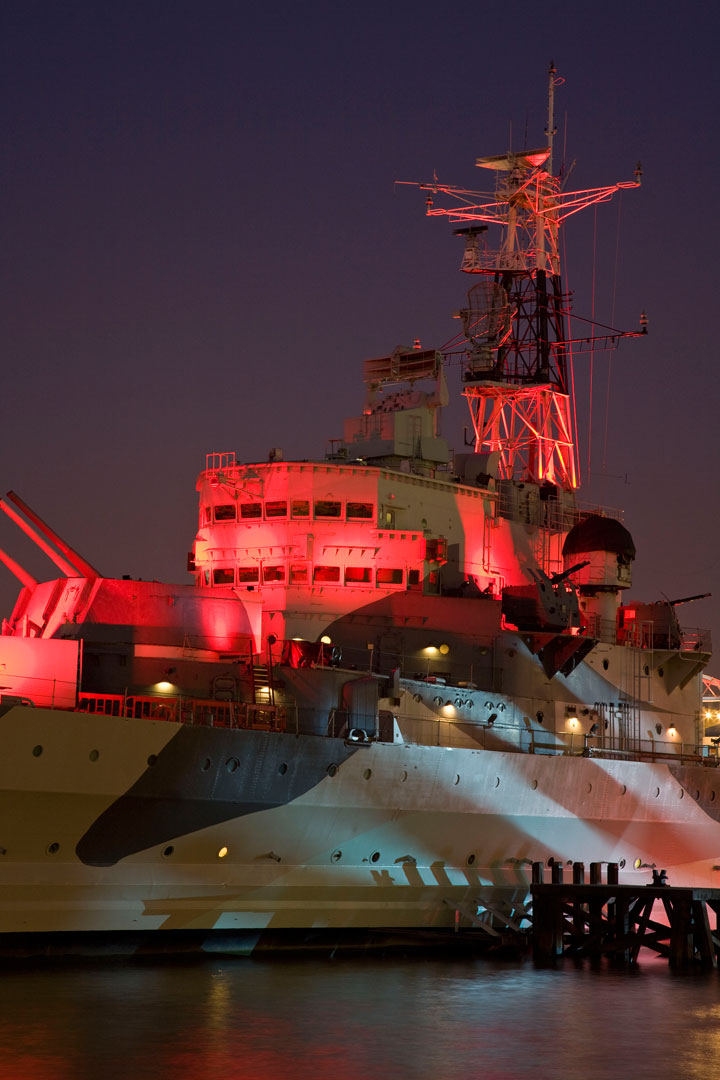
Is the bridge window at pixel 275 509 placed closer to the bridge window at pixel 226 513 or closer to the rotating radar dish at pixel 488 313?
the bridge window at pixel 226 513

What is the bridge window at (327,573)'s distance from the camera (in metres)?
28.0

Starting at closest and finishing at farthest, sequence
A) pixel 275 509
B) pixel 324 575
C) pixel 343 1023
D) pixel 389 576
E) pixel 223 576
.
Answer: pixel 343 1023, pixel 324 575, pixel 389 576, pixel 275 509, pixel 223 576

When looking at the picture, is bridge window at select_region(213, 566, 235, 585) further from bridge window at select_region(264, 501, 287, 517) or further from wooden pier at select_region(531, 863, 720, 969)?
wooden pier at select_region(531, 863, 720, 969)

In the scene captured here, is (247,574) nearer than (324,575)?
No

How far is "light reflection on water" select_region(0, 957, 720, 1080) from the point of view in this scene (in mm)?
17156

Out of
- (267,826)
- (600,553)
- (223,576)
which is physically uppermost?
(600,553)

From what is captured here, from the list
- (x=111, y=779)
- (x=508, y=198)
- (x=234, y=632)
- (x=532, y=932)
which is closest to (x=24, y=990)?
(x=111, y=779)

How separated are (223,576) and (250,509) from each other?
4.64 ft

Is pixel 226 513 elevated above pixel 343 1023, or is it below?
above

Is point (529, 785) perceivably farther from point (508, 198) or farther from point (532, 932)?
point (508, 198)

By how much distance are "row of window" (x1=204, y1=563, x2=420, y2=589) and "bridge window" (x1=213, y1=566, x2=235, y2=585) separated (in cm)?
9

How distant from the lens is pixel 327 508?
28.3 metres

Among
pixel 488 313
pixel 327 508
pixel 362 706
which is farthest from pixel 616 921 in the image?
pixel 488 313

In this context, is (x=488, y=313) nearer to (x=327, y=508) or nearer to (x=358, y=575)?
(x=327, y=508)
